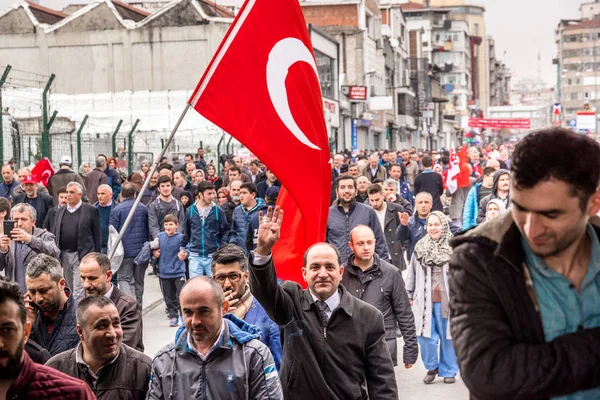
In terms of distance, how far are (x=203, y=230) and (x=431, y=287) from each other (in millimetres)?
4100

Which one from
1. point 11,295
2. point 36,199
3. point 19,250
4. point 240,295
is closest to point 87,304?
point 240,295

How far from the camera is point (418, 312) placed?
9039 mm

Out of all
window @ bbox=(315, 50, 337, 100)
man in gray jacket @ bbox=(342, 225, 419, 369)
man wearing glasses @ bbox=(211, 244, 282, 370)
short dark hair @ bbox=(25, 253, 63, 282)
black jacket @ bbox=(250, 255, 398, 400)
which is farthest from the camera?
window @ bbox=(315, 50, 337, 100)

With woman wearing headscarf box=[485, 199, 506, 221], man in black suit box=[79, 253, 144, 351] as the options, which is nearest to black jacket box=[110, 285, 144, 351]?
man in black suit box=[79, 253, 144, 351]

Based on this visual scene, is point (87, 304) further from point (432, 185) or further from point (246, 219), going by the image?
point (432, 185)

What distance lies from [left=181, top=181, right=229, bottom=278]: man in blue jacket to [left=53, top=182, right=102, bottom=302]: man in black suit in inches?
45.4

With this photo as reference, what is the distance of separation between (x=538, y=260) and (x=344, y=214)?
7883mm

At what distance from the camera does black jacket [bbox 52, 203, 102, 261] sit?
11820 millimetres

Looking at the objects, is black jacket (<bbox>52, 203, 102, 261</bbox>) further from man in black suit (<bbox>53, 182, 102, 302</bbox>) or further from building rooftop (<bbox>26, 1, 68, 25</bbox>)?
building rooftop (<bbox>26, 1, 68, 25</bbox>)

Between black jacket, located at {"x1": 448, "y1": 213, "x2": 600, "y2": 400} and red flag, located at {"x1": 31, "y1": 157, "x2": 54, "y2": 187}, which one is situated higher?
red flag, located at {"x1": 31, "y1": 157, "x2": 54, "y2": 187}

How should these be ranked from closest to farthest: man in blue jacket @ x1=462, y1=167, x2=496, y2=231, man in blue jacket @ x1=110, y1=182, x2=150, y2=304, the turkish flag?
the turkish flag, man in blue jacket @ x1=462, y1=167, x2=496, y2=231, man in blue jacket @ x1=110, y1=182, x2=150, y2=304

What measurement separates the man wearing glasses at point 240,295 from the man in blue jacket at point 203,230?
5.91 m

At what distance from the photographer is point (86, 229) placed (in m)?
11.8

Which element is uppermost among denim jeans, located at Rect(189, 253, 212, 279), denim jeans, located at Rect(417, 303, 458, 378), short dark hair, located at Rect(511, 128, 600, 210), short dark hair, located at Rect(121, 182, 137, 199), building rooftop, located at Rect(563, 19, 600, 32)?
building rooftop, located at Rect(563, 19, 600, 32)
